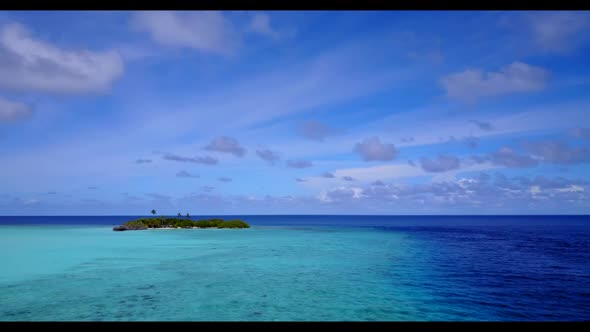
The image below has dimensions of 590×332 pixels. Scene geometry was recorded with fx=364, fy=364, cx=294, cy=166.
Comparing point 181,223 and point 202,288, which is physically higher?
point 181,223

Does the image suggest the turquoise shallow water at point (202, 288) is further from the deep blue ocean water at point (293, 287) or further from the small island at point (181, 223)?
the small island at point (181, 223)

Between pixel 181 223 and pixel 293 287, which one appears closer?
pixel 293 287

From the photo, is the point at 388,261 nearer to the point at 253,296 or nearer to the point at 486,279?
the point at 486,279

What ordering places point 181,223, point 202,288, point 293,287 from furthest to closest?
point 181,223 → point 293,287 → point 202,288

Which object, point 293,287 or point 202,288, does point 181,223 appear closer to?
point 202,288

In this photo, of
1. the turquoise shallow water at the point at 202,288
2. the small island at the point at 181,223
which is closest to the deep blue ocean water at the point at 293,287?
the turquoise shallow water at the point at 202,288

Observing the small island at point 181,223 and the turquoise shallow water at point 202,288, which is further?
the small island at point 181,223

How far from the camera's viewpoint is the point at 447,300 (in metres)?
17.0

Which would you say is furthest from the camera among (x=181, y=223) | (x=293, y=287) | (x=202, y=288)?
(x=181, y=223)

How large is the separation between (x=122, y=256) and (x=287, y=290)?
19.8m

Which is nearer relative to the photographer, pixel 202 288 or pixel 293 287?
pixel 202 288

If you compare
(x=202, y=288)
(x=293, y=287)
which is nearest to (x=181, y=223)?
(x=202, y=288)

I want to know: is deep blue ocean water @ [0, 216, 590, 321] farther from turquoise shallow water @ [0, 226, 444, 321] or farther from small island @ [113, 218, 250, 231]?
small island @ [113, 218, 250, 231]
